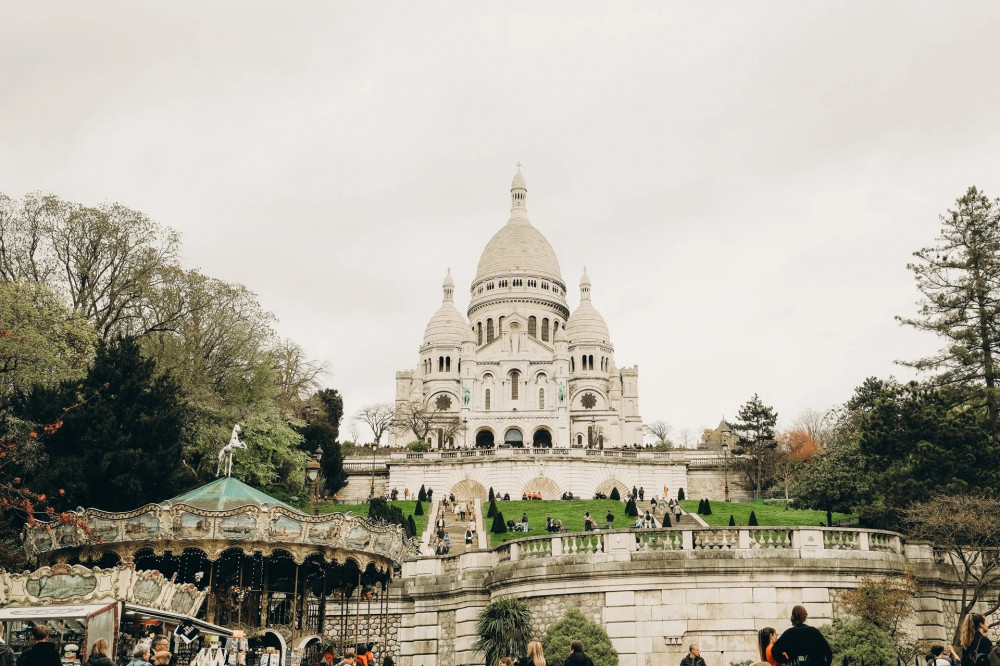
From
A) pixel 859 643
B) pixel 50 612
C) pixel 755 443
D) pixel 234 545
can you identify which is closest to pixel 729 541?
pixel 859 643

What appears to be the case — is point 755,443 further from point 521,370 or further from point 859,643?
point 859,643

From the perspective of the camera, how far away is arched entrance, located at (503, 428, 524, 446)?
92000 millimetres

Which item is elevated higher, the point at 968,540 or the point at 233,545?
the point at 968,540

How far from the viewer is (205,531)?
83.4 feet

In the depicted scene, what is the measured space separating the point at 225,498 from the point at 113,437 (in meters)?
11.9

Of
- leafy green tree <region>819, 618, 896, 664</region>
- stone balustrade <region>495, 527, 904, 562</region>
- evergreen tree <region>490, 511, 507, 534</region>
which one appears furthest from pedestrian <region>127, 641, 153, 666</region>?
evergreen tree <region>490, 511, 507, 534</region>

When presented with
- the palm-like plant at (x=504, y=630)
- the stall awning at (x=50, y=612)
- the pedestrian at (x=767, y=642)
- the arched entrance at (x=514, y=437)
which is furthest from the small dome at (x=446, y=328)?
the pedestrian at (x=767, y=642)

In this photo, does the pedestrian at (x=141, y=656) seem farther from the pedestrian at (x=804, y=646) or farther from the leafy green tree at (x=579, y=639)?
the leafy green tree at (x=579, y=639)

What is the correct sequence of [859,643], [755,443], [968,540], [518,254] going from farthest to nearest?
[518,254] < [755,443] < [968,540] < [859,643]

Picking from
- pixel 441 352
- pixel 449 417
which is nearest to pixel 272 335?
pixel 449 417

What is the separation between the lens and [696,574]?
2238cm

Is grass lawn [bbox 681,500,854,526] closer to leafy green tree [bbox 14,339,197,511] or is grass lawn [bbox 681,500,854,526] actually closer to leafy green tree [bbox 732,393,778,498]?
leafy green tree [bbox 732,393,778,498]

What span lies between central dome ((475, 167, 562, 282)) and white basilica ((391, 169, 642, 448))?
167 millimetres

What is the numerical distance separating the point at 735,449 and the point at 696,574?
5206 cm
